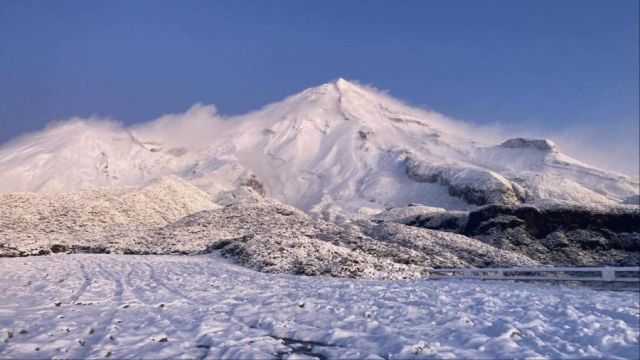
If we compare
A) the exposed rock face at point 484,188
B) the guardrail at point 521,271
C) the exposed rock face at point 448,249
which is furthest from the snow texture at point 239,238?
the exposed rock face at point 484,188

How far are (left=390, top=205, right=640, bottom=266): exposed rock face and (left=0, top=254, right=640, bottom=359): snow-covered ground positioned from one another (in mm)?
37093

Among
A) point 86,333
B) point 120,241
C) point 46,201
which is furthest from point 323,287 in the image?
point 46,201

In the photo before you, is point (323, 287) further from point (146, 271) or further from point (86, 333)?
point (146, 271)

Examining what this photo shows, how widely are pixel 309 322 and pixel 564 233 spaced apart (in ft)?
171

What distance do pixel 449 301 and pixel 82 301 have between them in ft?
41.2

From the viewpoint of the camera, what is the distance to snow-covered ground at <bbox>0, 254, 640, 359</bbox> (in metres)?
10.3

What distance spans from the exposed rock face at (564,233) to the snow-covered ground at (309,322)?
37093mm

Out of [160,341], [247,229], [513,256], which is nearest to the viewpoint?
[160,341]

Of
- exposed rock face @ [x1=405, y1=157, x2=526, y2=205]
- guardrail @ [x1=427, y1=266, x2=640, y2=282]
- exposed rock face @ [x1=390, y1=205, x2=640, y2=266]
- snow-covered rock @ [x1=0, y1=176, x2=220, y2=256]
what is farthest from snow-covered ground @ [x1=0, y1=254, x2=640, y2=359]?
exposed rock face @ [x1=405, y1=157, x2=526, y2=205]

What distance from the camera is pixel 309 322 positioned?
519 inches

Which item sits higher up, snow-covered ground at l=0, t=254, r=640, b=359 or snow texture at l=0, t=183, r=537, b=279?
snow texture at l=0, t=183, r=537, b=279

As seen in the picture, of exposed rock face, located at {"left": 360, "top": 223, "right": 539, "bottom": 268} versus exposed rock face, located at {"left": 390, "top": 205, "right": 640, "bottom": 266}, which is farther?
exposed rock face, located at {"left": 390, "top": 205, "right": 640, "bottom": 266}

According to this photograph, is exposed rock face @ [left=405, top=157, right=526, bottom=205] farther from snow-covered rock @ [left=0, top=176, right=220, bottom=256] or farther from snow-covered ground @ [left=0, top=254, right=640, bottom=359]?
snow-covered ground @ [left=0, top=254, right=640, bottom=359]

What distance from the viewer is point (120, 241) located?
155ft
